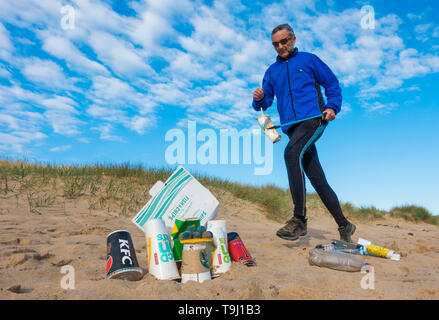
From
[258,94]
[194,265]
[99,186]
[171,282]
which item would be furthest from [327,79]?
[99,186]

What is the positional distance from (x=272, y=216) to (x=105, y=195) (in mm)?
4089

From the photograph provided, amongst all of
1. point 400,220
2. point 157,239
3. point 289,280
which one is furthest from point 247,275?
point 400,220

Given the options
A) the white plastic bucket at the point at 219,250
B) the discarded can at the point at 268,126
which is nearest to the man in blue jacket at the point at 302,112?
the discarded can at the point at 268,126

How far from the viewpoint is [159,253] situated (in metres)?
2.29

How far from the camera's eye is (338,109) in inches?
130

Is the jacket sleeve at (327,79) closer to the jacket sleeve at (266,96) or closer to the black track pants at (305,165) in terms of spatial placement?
the black track pants at (305,165)

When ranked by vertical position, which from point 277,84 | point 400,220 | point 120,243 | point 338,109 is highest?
point 277,84

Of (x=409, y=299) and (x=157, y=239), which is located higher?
(x=157, y=239)

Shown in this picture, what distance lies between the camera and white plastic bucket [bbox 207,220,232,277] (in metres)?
2.39

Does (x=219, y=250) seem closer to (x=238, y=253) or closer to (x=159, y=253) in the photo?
(x=238, y=253)

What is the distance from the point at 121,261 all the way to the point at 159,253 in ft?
0.88
